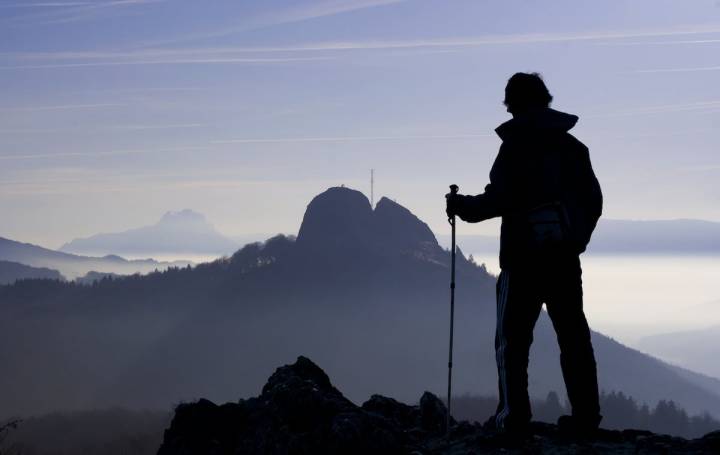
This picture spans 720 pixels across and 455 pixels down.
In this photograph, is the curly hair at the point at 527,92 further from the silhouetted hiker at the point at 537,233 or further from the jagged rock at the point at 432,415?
the jagged rock at the point at 432,415

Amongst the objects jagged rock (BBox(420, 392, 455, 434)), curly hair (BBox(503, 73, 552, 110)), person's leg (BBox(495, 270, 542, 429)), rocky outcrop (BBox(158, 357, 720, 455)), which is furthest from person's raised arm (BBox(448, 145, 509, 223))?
jagged rock (BBox(420, 392, 455, 434))

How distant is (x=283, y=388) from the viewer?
1138cm

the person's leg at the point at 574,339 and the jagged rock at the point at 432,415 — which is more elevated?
the person's leg at the point at 574,339

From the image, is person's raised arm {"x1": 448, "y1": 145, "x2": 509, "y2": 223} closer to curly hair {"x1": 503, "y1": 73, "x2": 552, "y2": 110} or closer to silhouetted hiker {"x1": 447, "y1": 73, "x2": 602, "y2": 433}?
silhouetted hiker {"x1": 447, "y1": 73, "x2": 602, "y2": 433}

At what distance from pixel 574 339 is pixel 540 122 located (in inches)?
103

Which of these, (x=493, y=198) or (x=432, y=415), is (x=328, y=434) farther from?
(x=493, y=198)

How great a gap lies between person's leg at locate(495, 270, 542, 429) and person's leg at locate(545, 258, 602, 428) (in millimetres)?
266

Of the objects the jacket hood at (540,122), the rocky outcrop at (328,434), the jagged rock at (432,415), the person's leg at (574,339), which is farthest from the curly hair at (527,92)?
the jagged rock at (432,415)

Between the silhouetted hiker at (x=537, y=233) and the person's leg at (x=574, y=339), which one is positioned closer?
the silhouetted hiker at (x=537, y=233)

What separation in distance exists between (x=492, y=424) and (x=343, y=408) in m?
1.95

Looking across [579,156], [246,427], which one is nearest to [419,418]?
[246,427]

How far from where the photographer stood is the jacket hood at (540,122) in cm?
1052

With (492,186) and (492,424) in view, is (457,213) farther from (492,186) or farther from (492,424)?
(492,424)

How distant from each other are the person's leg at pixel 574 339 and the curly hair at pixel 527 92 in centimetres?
193
